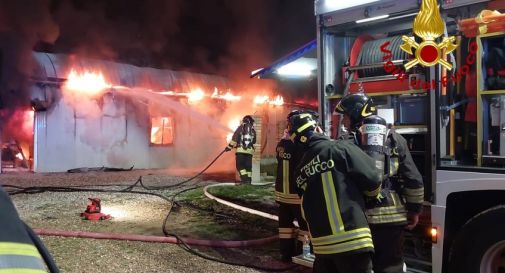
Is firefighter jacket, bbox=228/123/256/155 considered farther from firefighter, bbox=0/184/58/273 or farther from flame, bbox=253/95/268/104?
firefighter, bbox=0/184/58/273

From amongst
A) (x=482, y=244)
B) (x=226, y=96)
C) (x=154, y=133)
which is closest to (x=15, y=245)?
(x=482, y=244)

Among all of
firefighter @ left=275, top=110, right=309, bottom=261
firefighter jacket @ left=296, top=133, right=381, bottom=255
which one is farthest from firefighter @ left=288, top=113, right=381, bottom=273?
firefighter @ left=275, top=110, right=309, bottom=261

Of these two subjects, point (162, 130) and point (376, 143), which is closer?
point (376, 143)


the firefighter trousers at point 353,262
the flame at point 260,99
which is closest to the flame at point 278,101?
the flame at point 260,99

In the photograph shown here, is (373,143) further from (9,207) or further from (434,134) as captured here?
(9,207)

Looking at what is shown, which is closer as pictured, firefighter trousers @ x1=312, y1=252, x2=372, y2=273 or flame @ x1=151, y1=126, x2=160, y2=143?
firefighter trousers @ x1=312, y1=252, x2=372, y2=273

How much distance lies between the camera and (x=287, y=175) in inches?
212

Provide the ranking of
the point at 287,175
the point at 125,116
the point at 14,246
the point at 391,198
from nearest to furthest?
the point at 14,246 → the point at 391,198 → the point at 287,175 → the point at 125,116

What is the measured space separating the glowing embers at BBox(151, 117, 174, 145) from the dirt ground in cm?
665

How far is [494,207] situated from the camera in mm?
3225

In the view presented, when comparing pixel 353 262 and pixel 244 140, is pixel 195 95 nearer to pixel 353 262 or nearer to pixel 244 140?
pixel 244 140

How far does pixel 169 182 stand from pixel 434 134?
31.2 feet

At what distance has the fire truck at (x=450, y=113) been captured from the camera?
3.31 meters

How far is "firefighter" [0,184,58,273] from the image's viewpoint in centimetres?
82
